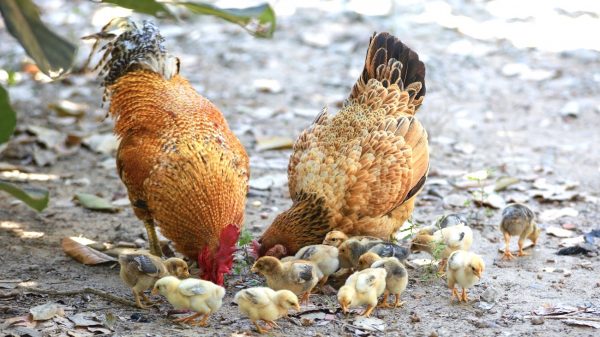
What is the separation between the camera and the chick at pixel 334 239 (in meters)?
5.11

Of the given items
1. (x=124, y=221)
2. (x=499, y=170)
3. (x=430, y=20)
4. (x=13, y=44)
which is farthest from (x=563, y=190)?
(x=13, y=44)

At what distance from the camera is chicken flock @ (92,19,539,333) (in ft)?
15.3

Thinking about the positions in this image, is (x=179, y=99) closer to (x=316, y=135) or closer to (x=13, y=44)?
(x=316, y=135)

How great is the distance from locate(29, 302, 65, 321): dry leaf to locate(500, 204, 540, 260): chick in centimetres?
295

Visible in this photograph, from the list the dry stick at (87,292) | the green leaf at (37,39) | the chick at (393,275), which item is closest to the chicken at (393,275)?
the chick at (393,275)

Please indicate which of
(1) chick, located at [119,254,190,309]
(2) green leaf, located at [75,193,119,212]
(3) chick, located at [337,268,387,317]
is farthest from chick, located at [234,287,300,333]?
(2) green leaf, located at [75,193,119,212]

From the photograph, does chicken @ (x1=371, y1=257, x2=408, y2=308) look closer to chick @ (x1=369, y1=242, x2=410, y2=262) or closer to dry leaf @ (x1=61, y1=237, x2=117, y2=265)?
chick @ (x1=369, y1=242, x2=410, y2=262)

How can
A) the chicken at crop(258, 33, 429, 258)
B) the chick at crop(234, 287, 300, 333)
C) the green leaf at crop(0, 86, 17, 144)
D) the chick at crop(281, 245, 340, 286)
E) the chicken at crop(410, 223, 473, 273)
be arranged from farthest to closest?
the chicken at crop(258, 33, 429, 258)
the chicken at crop(410, 223, 473, 273)
the chick at crop(281, 245, 340, 286)
the chick at crop(234, 287, 300, 333)
the green leaf at crop(0, 86, 17, 144)

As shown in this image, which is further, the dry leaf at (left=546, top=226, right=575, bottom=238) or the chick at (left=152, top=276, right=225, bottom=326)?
the dry leaf at (left=546, top=226, right=575, bottom=238)

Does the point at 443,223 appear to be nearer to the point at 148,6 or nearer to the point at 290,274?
the point at 290,274

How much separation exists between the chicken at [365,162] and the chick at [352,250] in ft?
0.96

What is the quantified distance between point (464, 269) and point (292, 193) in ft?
4.74

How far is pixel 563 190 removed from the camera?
6.86 metres

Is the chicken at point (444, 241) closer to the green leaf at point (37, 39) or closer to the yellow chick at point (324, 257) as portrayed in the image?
the yellow chick at point (324, 257)
